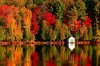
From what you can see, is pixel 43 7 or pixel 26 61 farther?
pixel 43 7

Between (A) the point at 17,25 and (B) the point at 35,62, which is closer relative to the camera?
(B) the point at 35,62

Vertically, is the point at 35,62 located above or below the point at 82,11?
below

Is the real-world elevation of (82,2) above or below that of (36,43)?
above

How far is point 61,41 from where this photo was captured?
8031 centimetres

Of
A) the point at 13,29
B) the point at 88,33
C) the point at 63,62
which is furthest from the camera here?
the point at 88,33

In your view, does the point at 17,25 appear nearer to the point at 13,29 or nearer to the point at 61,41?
the point at 13,29

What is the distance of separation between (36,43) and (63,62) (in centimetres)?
3547

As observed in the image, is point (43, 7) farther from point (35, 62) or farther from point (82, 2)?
point (35, 62)

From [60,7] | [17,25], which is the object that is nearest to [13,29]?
[17,25]

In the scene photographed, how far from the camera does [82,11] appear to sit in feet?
280

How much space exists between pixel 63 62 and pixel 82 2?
45166 mm

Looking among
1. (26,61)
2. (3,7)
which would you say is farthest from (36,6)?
(26,61)

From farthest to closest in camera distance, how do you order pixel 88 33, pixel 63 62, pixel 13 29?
1. pixel 88 33
2. pixel 13 29
3. pixel 63 62

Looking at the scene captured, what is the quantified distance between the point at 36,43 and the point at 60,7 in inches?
431
